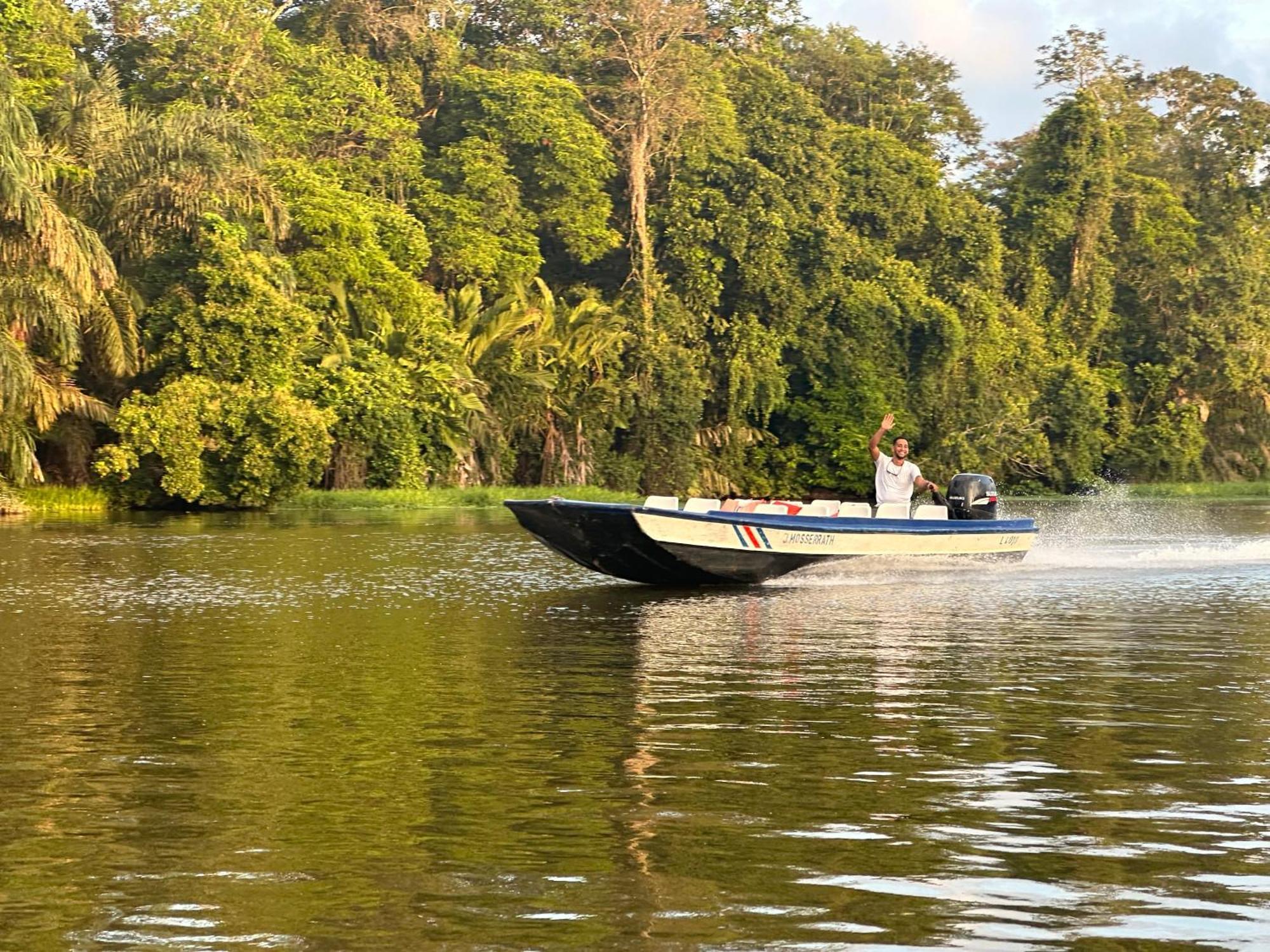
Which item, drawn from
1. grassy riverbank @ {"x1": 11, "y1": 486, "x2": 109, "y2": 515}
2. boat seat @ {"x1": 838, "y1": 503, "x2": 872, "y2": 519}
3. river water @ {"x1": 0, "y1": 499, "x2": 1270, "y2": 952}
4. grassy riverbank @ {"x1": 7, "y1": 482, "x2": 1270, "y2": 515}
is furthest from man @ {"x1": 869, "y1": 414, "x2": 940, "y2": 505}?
grassy riverbank @ {"x1": 11, "y1": 486, "x2": 109, "y2": 515}

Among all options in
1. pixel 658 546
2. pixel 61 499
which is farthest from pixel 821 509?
pixel 61 499

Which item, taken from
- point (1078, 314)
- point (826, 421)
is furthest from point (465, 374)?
point (1078, 314)

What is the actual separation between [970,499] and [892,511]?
1747mm

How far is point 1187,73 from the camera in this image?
75562 millimetres

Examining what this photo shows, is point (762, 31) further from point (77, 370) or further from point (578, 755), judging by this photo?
point (578, 755)

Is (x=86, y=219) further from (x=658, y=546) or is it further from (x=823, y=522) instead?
(x=823, y=522)

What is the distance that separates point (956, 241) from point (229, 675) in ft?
182

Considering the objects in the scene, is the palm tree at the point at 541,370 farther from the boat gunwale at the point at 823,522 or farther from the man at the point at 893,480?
the boat gunwale at the point at 823,522

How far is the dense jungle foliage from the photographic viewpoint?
45562mm

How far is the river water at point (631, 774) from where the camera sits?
7.41m

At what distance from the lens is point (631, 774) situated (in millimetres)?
10422

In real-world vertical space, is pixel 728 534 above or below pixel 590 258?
below

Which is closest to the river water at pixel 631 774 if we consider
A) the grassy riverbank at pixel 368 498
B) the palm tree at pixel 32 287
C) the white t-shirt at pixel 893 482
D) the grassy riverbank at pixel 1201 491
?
the white t-shirt at pixel 893 482

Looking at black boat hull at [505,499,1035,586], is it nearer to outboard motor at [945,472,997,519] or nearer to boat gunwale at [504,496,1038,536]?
boat gunwale at [504,496,1038,536]
